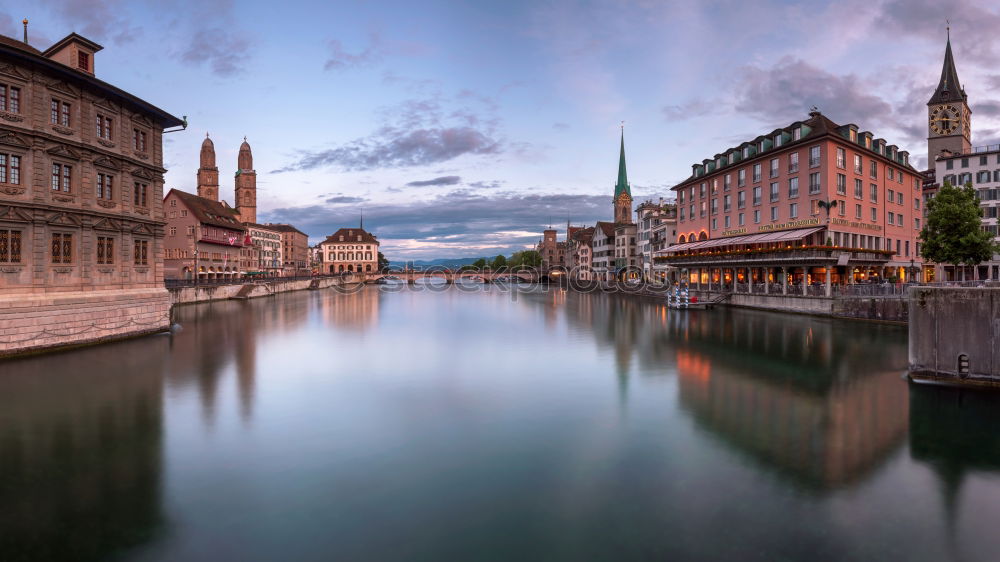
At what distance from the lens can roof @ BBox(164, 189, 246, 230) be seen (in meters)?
72.0

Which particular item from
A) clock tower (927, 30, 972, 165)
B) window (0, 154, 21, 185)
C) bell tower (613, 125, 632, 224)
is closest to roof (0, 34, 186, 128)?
window (0, 154, 21, 185)

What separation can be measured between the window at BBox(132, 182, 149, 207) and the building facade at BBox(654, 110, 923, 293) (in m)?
49.2

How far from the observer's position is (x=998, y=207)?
61625mm

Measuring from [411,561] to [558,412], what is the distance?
8.96 meters

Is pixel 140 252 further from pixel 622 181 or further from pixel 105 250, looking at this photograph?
pixel 622 181

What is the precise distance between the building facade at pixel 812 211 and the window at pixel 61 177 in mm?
50745

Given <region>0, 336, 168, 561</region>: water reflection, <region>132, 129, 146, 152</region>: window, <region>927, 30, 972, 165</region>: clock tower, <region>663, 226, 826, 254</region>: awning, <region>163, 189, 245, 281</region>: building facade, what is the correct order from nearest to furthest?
1. <region>0, 336, 168, 561</region>: water reflection
2. <region>132, 129, 146, 152</region>: window
3. <region>663, 226, 826, 254</region>: awning
4. <region>163, 189, 245, 281</region>: building facade
5. <region>927, 30, 972, 165</region>: clock tower

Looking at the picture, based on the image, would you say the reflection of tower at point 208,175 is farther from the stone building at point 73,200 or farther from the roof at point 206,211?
the stone building at point 73,200

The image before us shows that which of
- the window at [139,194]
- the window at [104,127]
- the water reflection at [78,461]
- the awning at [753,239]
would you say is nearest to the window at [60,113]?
the window at [104,127]

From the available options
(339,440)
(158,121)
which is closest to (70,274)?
(158,121)

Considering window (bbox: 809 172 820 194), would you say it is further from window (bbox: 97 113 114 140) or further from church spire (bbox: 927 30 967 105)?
church spire (bbox: 927 30 967 105)

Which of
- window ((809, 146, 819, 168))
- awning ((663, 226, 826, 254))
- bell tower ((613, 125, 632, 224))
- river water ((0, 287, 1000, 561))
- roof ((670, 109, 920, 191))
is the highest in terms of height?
bell tower ((613, 125, 632, 224))

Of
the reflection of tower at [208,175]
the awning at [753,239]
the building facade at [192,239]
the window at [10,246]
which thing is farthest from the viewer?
the reflection of tower at [208,175]

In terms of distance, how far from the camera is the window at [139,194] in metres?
28.7
